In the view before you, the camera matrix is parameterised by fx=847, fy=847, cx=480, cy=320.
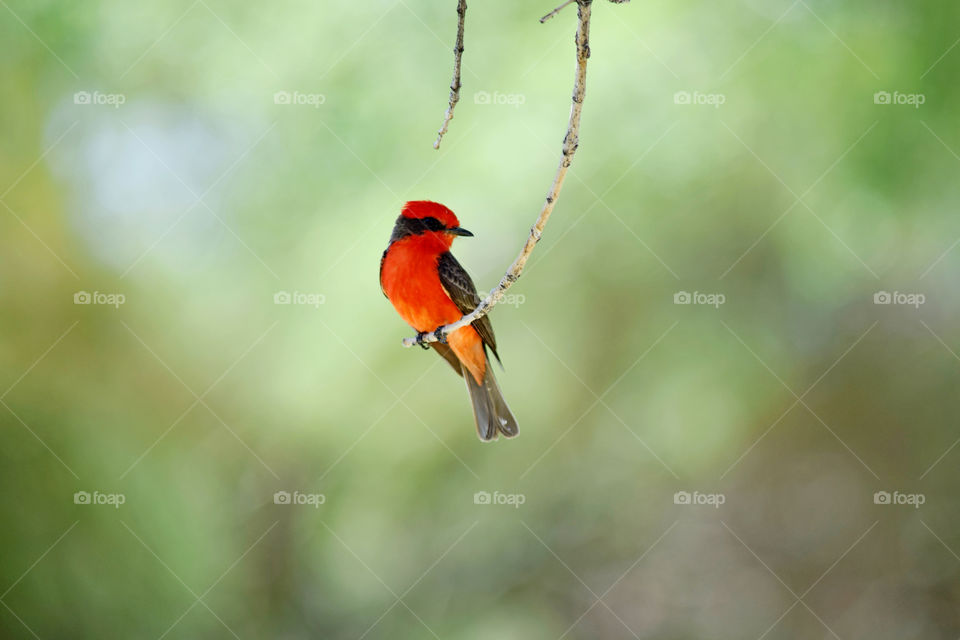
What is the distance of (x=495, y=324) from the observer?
300 inches

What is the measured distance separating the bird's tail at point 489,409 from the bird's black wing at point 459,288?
52 cm

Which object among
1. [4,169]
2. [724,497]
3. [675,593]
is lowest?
[675,593]

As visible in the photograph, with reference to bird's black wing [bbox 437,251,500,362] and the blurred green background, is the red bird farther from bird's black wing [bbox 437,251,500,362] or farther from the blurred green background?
the blurred green background

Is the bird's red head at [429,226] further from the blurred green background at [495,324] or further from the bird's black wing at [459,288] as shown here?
the blurred green background at [495,324]

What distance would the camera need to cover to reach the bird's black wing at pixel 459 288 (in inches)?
161

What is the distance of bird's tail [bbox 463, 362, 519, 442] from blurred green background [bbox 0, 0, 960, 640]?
8.18 feet

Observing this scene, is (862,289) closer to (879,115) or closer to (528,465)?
(879,115)

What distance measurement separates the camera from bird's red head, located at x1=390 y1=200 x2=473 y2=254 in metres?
3.77

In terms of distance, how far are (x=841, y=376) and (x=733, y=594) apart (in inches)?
103

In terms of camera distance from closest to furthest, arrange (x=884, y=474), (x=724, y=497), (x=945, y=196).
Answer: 1. (x=945, y=196)
2. (x=884, y=474)
3. (x=724, y=497)

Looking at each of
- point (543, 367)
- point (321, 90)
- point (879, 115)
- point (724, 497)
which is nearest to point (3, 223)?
point (321, 90)

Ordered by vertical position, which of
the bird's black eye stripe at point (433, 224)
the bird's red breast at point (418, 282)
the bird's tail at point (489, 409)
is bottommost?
the bird's tail at point (489, 409)

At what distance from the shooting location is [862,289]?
7.63 meters

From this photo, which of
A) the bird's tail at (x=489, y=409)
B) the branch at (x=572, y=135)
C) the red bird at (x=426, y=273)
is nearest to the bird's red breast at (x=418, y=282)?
the red bird at (x=426, y=273)
